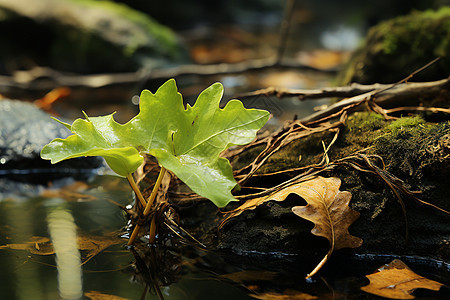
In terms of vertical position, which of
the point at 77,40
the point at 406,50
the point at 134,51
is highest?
the point at 77,40

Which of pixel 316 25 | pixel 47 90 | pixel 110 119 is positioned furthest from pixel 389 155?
pixel 316 25

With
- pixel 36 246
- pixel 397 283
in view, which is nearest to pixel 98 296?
pixel 36 246

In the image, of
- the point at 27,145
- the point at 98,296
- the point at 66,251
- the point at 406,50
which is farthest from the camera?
the point at 406,50

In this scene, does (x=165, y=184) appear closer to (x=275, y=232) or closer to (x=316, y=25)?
(x=275, y=232)

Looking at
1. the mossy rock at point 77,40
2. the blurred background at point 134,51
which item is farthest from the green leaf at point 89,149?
the mossy rock at point 77,40

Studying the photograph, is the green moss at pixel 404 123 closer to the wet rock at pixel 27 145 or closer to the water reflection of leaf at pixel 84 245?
the water reflection of leaf at pixel 84 245

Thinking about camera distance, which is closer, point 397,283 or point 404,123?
point 397,283

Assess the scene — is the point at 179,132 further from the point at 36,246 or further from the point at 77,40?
the point at 77,40
